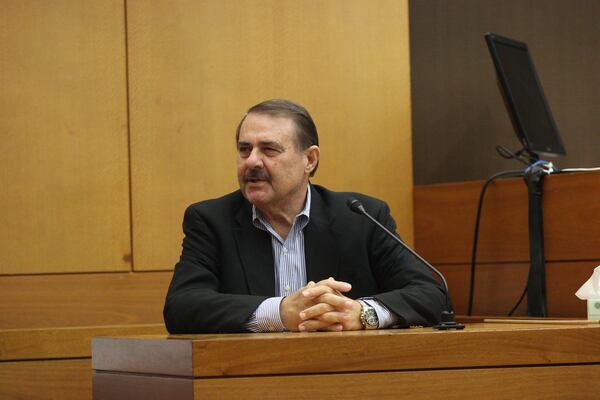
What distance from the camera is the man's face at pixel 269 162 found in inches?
126

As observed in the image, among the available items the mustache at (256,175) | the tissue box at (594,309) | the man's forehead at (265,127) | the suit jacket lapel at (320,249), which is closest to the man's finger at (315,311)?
the suit jacket lapel at (320,249)

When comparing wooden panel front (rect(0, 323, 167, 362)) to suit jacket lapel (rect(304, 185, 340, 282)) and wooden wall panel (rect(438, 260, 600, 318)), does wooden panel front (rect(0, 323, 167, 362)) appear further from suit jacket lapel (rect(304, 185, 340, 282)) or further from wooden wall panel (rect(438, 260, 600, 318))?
wooden wall panel (rect(438, 260, 600, 318))

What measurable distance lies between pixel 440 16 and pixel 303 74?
0.96 metres

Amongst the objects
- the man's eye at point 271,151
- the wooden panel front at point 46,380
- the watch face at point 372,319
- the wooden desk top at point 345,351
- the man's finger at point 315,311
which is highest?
the man's eye at point 271,151

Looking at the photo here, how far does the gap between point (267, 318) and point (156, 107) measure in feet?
4.93

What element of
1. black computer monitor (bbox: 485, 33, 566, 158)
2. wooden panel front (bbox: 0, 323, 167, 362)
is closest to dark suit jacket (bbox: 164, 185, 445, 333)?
wooden panel front (bbox: 0, 323, 167, 362)

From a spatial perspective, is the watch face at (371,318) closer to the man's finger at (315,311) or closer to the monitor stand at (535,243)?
the man's finger at (315,311)

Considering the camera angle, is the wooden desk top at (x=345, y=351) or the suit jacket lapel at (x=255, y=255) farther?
the suit jacket lapel at (x=255, y=255)

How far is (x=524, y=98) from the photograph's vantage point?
14.0ft

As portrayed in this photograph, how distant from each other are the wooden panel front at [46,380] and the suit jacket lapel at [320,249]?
1016mm

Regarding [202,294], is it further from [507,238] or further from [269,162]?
[507,238]

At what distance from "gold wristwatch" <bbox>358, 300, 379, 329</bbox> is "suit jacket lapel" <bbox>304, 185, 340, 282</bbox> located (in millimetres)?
395

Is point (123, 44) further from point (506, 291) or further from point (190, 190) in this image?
point (506, 291)

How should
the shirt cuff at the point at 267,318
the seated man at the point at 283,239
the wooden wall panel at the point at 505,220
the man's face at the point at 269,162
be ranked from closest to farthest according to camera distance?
the shirt cuff at the point at 267,318
the seated man at the point at 283,239
the man's face at the point at 269,162
the wooden wall panel at the point at 505,220
